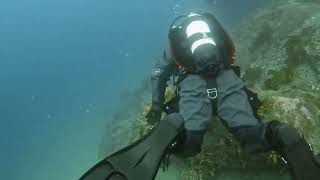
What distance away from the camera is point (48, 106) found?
201ft

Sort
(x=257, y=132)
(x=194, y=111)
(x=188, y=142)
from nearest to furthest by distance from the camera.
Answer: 1. (x=257, y=132)
2. (x=188, y=142)
3. (x=194, y=111)

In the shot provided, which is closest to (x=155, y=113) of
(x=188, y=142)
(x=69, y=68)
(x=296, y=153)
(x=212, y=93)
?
(x=212, y=93)

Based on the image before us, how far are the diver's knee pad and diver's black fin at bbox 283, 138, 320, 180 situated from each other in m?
1.26

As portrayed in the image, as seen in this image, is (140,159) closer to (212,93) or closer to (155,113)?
(212,93)

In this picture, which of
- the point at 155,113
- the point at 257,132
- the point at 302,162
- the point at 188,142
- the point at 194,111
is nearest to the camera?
the point at 302,162

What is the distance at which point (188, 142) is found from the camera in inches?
206

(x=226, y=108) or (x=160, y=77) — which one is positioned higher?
(x=160, y=77)

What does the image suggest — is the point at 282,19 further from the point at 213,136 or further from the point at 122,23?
the point at 122,23

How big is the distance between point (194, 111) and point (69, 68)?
81.2m

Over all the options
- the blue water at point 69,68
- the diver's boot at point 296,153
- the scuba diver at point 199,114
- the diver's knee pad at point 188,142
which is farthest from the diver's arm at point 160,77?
the blue water at point 69,68

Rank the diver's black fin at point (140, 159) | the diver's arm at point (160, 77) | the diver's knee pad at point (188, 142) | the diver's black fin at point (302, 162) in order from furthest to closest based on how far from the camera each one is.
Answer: the diver's arm at point (160, 77) → the diver's knee pad at point (188, 142) → the diver's black fin at point (140, 159) → the diver's black fin at point (302, 162)

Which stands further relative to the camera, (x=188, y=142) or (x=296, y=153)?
(x=188, y=142)

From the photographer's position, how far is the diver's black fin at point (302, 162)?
168 inches

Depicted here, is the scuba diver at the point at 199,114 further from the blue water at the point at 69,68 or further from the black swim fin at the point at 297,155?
the blue water at the point at 69,68
